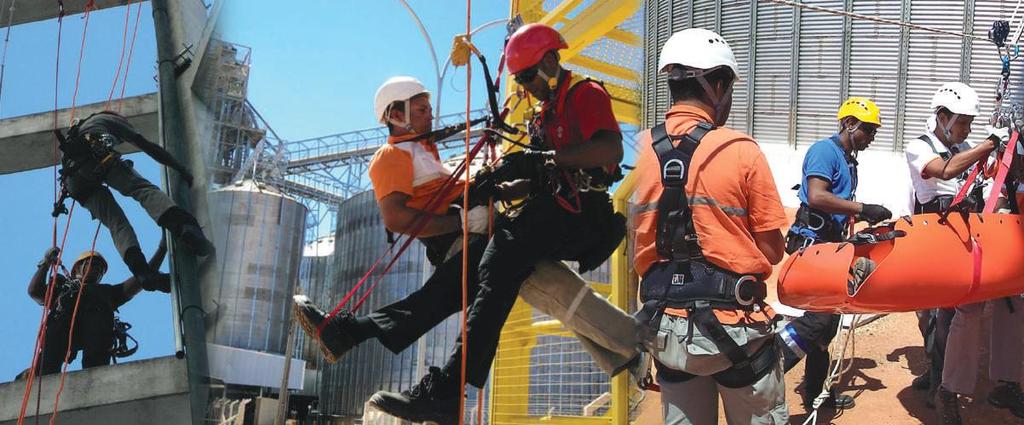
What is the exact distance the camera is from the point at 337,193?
15.3 feet

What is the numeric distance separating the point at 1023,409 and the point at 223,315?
398 cm

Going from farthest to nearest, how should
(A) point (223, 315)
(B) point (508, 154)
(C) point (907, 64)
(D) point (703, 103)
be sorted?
(C) point (907, 64), (A) point (223, 315), (D) point (703, 103), (B) point (508, 154)

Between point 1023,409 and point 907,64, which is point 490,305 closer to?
point 1023,409

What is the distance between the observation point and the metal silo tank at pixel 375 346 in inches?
104

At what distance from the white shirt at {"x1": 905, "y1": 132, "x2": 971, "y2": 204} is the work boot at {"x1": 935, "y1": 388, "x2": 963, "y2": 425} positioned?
0.98m

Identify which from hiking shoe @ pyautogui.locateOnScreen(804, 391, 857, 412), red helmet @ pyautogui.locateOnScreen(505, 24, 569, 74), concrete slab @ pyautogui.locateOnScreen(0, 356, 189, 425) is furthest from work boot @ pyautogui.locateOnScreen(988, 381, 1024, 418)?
concrete slab @ pyautogui.locateOnScreen(0, 356, 189, 425)

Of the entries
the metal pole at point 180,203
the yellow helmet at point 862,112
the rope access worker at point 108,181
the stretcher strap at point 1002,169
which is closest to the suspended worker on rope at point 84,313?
the rope access worker at point 108,181

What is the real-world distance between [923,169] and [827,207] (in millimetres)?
577

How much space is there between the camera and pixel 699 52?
2518 mm

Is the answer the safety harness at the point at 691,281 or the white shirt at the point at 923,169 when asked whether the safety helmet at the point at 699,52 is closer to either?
the safety harness at the point at 691,281

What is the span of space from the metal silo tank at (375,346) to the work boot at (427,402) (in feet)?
0.49

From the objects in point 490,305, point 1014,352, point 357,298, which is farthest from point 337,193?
point 1014,352

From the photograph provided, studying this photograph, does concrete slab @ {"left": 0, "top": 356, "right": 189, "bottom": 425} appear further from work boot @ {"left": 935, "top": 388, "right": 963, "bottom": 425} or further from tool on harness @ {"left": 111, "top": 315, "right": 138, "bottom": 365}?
work boot @ {"left": 935, "top": 388, "right": 963, "bottom": 425}

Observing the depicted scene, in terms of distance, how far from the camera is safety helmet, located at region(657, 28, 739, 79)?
252 cm
